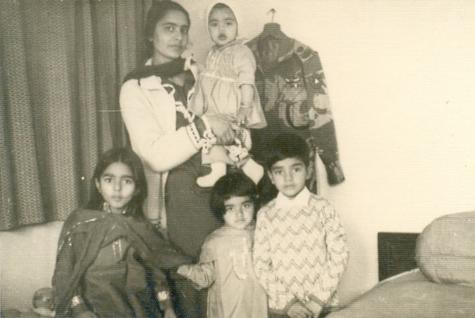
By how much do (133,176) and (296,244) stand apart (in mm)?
483

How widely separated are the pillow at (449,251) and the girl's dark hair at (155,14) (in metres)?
0.87

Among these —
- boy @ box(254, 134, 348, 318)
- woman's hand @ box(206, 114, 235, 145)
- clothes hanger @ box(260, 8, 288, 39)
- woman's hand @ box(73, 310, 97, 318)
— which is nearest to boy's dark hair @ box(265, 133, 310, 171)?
boy @ box(254, 134, 348, 318)

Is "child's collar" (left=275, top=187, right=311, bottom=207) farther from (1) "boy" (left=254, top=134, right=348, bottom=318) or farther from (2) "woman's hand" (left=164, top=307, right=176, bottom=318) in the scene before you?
(2) "woman's hand" (left=164, top=307, right=176, bottom=318)

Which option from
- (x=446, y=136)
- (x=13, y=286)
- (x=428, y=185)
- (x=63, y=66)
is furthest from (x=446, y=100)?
(x=13, y=286)

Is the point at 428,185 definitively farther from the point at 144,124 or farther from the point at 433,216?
the point at 144,124

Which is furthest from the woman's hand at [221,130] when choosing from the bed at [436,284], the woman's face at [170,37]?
the bed at [436,284]

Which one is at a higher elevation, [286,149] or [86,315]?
[286,149]

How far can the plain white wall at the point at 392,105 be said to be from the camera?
165cm

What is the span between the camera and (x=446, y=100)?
1.65 metres

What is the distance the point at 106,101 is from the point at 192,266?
52cm

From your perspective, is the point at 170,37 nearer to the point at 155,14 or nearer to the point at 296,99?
the point at 155,14

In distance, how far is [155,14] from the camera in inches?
68.2

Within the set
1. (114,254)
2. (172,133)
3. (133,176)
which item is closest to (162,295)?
(114,254)

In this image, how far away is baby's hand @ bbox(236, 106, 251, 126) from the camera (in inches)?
67.2
